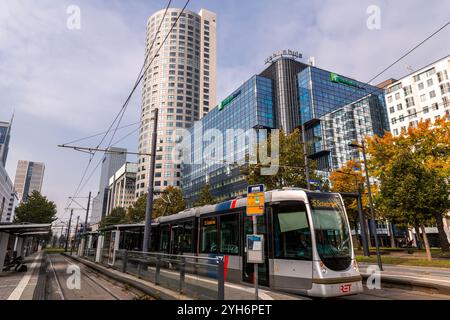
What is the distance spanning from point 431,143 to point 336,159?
3822 centimetres

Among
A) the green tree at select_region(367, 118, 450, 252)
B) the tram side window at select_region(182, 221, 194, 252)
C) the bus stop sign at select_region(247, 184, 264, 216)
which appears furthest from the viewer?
the green tree at select_region(367, 118, 450, 252)

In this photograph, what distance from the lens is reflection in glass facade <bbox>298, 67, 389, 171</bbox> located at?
218 ft

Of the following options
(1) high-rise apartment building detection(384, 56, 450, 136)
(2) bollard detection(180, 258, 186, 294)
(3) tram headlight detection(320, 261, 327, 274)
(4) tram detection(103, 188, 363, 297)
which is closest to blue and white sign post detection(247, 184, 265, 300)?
(4) tram detection(103, 188, 363, 297)

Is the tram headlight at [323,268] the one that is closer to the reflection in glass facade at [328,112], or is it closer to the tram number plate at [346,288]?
the tram number plate at [346,288]

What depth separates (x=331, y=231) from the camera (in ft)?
28.6

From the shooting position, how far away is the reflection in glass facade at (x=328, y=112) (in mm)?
66562

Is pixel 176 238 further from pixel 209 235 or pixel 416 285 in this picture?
pixel 416 285

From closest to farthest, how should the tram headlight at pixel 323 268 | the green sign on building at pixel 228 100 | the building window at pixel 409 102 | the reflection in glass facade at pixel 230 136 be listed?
the tram headlight at pixel 323 268 < the reflection in glass facade at pixel 230 136 < the building window at pixel 409 102 < the green sign on building at pixel 228 100

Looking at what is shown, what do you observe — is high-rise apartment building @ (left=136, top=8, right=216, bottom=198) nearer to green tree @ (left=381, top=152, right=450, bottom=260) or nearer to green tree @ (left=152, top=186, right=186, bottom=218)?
green tree @ (left=152, top=186, right=186, bottom=218)

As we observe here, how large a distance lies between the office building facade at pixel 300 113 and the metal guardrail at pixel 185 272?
163 ft

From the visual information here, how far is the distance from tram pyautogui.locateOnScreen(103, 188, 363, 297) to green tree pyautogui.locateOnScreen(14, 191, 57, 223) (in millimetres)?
42731

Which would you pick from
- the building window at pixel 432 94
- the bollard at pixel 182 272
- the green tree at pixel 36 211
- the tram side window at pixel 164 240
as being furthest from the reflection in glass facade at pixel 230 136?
the bollard at pixel 182 272

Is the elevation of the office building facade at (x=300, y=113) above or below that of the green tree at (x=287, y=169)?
above
